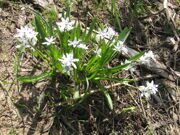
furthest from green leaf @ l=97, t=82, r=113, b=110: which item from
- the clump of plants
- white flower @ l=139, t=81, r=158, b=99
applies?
white flower @ l=139, t=81, r=158, b=99

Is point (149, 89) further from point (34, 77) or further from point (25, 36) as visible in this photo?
point (25, 36)

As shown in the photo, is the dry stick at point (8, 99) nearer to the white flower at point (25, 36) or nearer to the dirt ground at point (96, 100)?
the dirt ground at point (96, 100)

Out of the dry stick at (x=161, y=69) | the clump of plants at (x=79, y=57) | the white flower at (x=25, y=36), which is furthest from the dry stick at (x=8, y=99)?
the dry stick at (x=161, y=69)

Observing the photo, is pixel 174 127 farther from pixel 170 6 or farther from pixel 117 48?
pixel 170 6

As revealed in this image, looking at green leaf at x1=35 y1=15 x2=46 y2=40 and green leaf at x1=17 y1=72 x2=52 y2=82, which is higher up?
green leaf at x1=35 y1=15 x2=46 y2=40

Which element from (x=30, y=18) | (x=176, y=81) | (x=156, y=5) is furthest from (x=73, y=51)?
(x=156, y=5)

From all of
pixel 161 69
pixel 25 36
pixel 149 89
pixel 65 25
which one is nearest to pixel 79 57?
pixel 65 25

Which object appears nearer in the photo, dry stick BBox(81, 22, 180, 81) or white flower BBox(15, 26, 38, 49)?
white flower BBox(15, 26, 38, 49)

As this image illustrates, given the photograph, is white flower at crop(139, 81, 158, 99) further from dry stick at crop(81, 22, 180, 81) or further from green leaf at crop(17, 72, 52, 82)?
green leaf at crop(17, 72, 52, 82)
